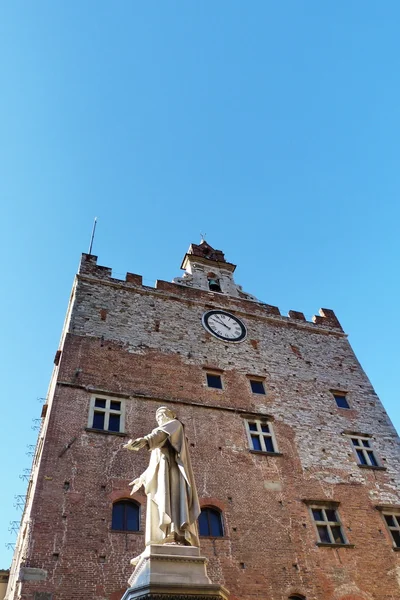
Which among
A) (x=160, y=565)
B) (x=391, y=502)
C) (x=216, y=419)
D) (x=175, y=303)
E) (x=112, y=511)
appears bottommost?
(x=160, y=565)

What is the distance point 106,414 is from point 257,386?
634cm

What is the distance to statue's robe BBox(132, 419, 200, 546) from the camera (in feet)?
20.1

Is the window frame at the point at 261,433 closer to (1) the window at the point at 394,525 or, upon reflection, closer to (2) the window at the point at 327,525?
(2) the window at the point at 327,525

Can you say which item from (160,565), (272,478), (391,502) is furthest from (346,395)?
(160,565)

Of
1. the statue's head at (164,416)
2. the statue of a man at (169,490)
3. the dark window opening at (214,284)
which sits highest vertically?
the dark window opening at (214,284)

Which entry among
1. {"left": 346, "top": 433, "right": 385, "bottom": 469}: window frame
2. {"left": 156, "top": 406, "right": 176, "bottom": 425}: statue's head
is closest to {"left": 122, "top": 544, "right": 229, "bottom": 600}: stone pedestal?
{"left": 156, "top": 406, "right": 176, "bottom": 425}: statue's head

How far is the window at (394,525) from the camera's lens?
15411mm

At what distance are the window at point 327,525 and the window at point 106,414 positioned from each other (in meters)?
6.58

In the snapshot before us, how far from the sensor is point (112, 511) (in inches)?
506

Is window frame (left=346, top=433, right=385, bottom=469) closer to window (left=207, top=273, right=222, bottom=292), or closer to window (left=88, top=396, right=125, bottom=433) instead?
window (left=88, top=396, right=125, bottom=433)

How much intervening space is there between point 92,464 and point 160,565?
8607 millimetres

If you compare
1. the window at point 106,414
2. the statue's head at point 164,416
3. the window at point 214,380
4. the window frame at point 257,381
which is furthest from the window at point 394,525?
the statue's head at point 164,416

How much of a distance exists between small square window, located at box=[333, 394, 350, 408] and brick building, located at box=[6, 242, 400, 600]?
3.4 inches

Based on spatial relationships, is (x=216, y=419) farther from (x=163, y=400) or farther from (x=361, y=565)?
(x=361, y=565)
